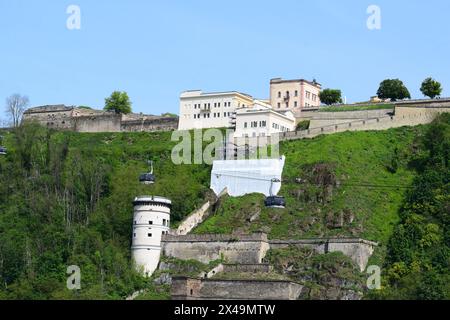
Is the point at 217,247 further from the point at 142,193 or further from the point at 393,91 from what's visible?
the point at 393,91

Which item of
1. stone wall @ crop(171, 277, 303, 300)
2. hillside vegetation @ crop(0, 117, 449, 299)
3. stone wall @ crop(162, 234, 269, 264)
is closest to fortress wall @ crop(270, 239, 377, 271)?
hillside vegetation @ crop(0, 117, 449, 299)

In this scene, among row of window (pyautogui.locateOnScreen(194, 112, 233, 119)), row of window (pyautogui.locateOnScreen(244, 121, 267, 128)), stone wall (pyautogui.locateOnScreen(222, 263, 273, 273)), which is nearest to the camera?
stone wall (pyautogui.locateOnScreen(222, 263, 273, 273))

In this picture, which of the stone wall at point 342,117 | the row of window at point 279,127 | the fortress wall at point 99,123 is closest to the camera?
the row of window at point 279,127

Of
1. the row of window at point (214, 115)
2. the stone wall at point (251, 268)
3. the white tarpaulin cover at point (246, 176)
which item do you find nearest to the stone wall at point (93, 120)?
the row of window at point (214, 115)

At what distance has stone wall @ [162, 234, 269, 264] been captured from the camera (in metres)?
110

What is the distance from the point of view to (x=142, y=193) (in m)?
122

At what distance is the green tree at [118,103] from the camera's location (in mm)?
163750

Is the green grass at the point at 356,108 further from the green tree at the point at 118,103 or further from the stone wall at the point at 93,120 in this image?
the green tree at the point at 118,103

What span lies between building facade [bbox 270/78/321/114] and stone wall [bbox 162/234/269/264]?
1325 inches

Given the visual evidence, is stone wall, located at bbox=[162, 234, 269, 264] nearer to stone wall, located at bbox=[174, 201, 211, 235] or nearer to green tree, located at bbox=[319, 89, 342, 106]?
stone wall, located at bbox=[174, 201, 211, 235]

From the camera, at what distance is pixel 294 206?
11569 cm

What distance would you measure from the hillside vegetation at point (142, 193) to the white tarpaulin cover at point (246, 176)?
4.21 ft
